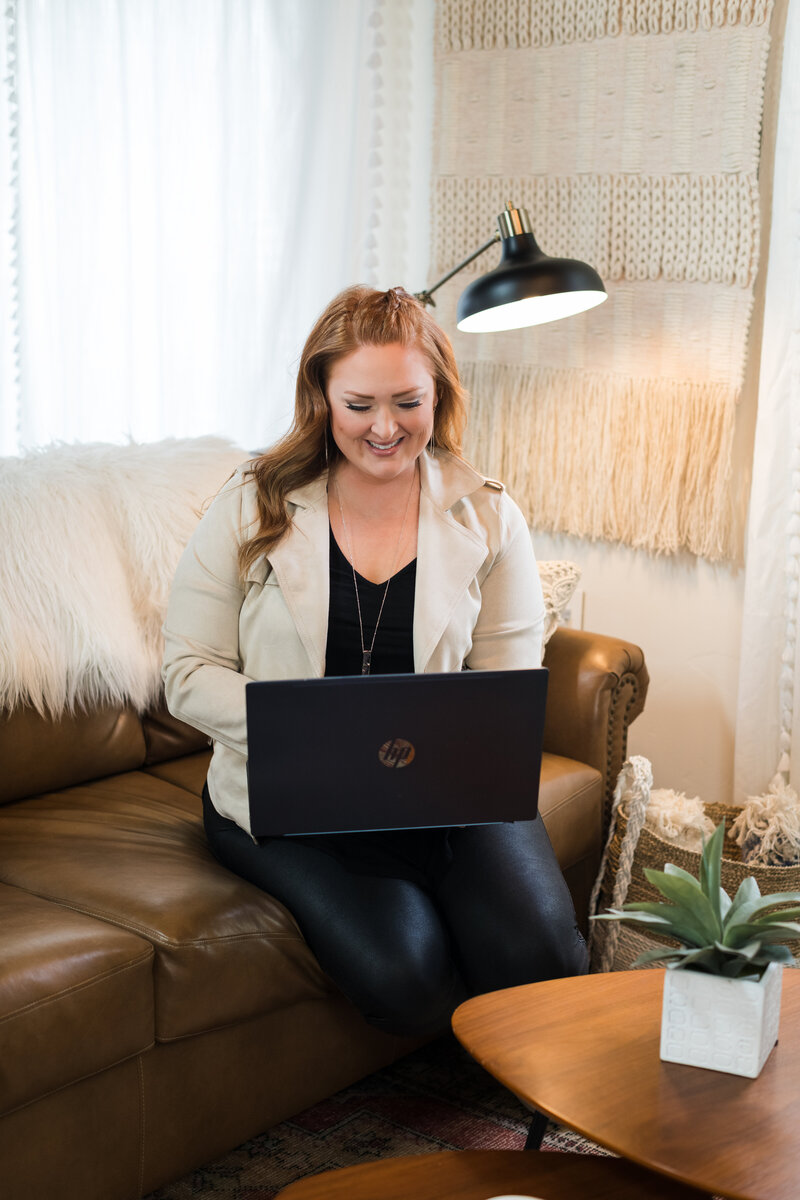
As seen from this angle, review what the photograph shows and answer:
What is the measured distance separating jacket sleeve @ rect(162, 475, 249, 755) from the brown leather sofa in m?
0.21

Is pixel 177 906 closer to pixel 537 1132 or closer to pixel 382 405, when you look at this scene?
pixel 537 1132

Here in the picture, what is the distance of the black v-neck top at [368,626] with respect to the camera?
1.64 meters

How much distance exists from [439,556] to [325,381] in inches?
11.2

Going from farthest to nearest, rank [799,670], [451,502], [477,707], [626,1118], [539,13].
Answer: [539,13], [799,670], [451,502], [477,707], [626,1118]

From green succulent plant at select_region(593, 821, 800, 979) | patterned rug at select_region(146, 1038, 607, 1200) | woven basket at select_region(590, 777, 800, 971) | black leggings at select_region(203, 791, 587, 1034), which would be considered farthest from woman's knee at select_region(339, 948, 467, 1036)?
woven basket at select_region(590, 777, 800, 971)

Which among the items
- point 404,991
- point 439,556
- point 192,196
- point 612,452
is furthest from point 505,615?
point 192,196

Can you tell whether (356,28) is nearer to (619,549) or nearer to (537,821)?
(619,549)

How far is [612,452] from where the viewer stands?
255 centimetres

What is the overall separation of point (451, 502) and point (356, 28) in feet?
5.11

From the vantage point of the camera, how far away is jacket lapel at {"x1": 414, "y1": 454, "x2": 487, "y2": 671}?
1.63 metres

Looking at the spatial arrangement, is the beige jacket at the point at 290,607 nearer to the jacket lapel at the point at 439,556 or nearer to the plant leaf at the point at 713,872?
the jacket lapel at the point at 439,556

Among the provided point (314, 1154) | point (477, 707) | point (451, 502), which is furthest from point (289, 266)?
point (314, 1154)

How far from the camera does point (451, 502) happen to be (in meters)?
1.71

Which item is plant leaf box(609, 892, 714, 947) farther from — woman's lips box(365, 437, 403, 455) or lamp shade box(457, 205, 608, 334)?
lamp shade box(457, 205, 608, 334)
